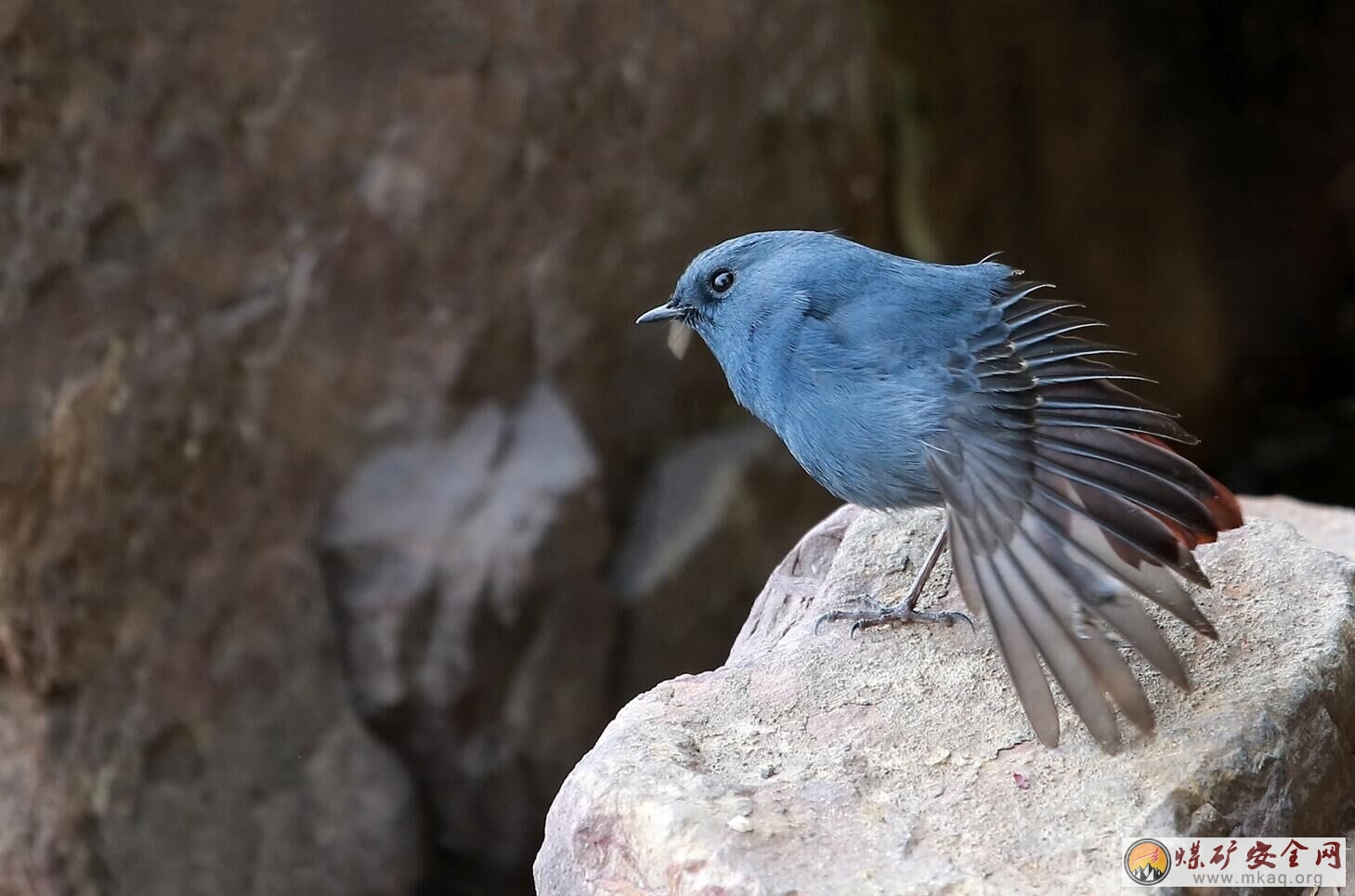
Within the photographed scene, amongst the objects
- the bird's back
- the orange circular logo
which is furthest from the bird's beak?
the orange circular logo

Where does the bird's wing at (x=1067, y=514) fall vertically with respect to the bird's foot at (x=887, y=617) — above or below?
above

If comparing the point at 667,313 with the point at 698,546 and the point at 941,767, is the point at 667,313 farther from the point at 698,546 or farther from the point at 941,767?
the point at 698,546

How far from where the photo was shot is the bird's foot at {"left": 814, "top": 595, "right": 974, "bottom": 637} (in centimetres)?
319

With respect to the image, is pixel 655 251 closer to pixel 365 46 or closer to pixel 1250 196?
pixel 365 46

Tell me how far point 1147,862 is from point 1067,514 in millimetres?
658

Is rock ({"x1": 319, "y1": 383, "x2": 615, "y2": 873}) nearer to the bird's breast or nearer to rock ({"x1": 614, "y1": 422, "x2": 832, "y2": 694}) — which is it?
rock ({"x1": 614, "y1": 422, "x2": 832, "y2": 694})

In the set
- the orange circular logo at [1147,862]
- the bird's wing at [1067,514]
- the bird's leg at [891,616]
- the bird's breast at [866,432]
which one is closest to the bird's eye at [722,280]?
the bird's breast at [866,432]

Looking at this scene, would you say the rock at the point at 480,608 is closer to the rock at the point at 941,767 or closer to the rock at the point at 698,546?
the rock at the point at 698,546

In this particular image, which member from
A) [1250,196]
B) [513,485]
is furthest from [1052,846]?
[1250,196]

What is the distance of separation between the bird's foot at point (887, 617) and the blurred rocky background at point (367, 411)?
83.8 inches

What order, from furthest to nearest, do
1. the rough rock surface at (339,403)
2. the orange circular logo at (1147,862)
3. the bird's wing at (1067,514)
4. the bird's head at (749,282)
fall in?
the rough rock surface at (339,403) → the bird's head at (749,282) → the bird's wing at (1067,514) → the orange circular logo at (1147,862)

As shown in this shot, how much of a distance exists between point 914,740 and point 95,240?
309 centimetres

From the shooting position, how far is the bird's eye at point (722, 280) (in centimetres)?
331

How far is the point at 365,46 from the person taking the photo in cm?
489
